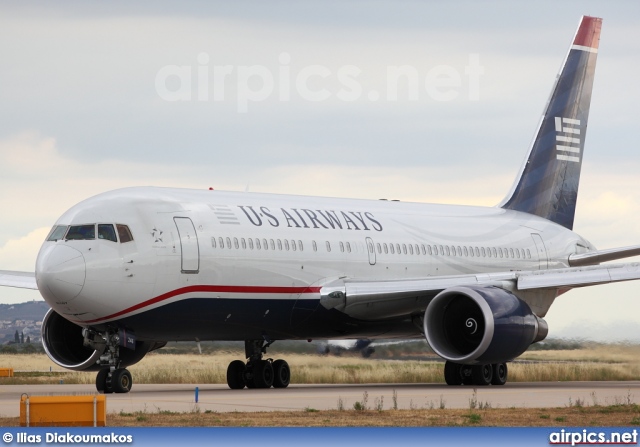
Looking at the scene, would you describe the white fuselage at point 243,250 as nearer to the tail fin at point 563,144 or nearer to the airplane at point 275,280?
the airplane at point 275,280

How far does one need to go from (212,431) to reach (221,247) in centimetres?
1240

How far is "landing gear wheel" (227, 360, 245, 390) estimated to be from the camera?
3109 cm

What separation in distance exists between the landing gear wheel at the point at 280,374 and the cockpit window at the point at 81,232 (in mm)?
6316

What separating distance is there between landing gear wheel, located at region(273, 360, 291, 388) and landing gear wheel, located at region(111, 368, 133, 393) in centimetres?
492

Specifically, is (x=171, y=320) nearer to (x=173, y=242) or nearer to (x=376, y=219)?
(x=173, y=242)

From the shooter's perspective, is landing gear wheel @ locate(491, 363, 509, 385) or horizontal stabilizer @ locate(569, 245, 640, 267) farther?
horizontal stabilizer @ locate(569, 245, 640, 267)

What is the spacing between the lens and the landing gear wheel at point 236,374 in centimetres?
3109

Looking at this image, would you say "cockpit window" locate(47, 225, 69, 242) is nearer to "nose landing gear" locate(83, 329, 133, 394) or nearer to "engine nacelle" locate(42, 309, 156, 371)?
"nose landing gear" locate(83, 329, 133, 394)

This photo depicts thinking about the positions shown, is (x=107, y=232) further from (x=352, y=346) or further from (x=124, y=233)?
(x=352, y=346)

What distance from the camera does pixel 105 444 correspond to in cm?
1505

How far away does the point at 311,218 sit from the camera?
31.8 m

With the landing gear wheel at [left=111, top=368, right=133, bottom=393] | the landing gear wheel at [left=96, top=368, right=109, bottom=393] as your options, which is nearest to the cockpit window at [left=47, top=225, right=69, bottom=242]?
the landing gear wheel at [left=96, top=368, right=109, bottom=393]

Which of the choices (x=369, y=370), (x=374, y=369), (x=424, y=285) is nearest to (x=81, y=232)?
(x=424, y=285)

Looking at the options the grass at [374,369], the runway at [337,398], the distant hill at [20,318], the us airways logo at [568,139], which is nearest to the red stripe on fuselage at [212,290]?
the runway at [337,398]
